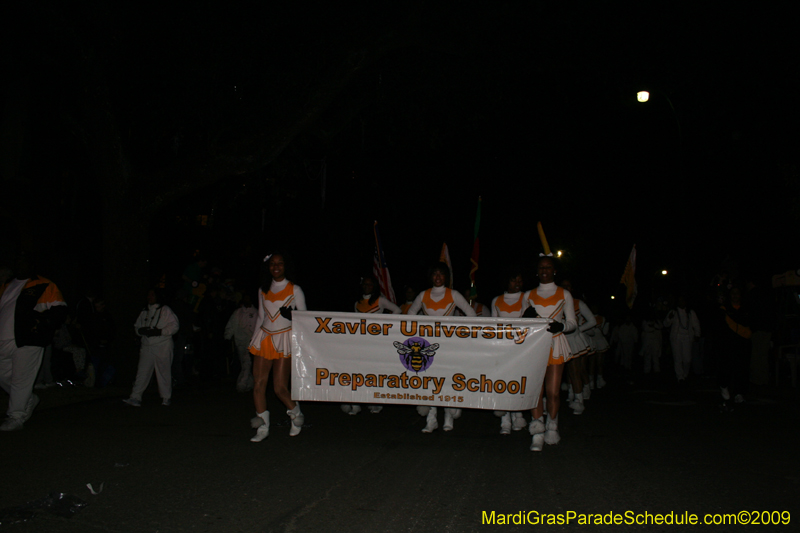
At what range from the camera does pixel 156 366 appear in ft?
33.6

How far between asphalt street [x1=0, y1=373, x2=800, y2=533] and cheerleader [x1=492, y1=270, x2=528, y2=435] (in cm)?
23

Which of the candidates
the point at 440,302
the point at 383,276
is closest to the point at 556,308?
the point at 440,302

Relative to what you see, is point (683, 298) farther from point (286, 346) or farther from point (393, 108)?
point (286, 346)

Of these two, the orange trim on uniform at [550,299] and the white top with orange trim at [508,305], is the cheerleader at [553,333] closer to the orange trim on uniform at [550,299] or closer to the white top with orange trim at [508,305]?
the orange trim on uniform at [550,299]

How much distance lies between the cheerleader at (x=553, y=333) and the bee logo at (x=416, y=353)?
3.48 ft

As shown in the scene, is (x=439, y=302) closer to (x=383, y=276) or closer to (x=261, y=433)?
(x=261, y=433)

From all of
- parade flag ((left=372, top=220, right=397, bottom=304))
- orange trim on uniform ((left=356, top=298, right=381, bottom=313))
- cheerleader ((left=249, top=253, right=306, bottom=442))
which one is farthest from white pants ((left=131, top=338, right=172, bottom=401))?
parade flag ((left=372, top=220, right=397, bottom=304))

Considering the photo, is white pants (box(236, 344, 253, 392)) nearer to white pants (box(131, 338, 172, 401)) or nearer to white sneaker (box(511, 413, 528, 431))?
white pants (box(131, 338, 172, 401))

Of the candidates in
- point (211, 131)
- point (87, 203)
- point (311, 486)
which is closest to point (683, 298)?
point (211, 131)

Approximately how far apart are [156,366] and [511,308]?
5.08m

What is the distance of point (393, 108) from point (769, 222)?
385 inches

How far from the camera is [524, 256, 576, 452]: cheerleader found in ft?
24.0

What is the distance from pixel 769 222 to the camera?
18.2m

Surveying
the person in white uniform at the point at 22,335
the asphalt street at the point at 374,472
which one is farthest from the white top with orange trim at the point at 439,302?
the person in white uniform at the point at 22,335
